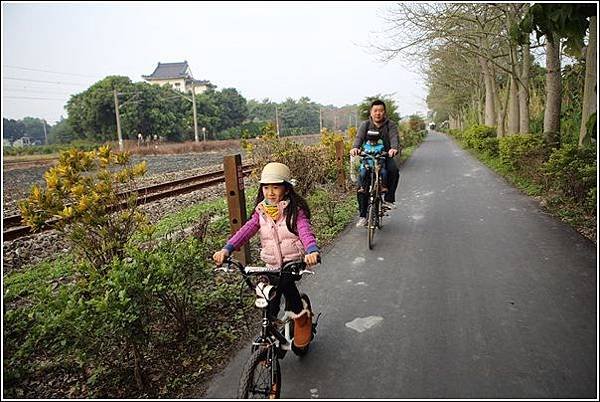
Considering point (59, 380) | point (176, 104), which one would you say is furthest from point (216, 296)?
point (176, 104)

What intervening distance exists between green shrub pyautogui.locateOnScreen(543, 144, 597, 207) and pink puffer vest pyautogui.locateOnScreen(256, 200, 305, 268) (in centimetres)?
485

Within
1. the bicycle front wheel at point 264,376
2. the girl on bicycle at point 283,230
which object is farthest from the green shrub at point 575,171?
the bicycle front wheel at point 264,376

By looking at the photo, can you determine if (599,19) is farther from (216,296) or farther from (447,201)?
(447,201)

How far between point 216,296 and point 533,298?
298cm

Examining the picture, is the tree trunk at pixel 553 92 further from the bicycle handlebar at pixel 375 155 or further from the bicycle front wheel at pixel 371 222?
the bicycle front wheel at pixel 371 222

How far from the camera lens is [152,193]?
10.5 m

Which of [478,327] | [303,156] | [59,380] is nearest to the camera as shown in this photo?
[59,380]

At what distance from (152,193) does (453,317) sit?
8720 mm

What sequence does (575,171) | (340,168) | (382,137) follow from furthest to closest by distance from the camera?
(340,168)
(575,171)
(382,137)

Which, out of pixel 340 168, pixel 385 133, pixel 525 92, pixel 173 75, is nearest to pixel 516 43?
pixel 385 133

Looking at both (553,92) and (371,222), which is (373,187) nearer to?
(371,222)

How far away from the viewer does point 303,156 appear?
8047 millimetres

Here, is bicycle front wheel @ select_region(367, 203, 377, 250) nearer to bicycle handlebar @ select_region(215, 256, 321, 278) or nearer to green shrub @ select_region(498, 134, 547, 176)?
bicycle handlebar @ select_region(215, 256, 321, 278)

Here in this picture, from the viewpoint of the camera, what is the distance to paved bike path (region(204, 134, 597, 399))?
107 inches
